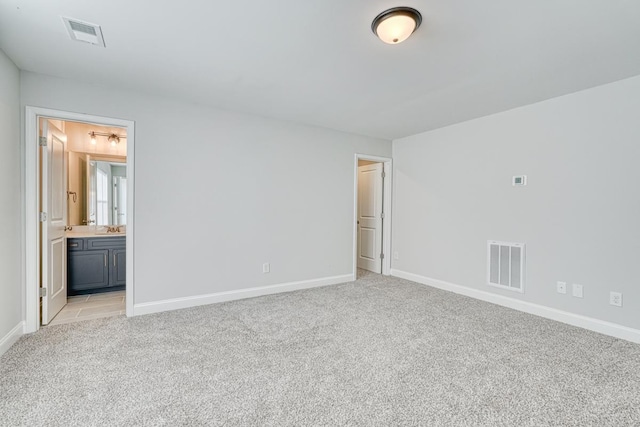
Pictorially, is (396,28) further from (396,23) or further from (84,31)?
(84,31)

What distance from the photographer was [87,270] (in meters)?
3.95

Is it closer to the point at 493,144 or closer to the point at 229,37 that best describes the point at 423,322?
the point at 493,144

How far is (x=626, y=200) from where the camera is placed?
2693mm

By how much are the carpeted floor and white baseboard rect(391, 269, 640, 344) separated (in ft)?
0.39

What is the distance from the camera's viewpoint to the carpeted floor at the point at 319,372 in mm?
1671

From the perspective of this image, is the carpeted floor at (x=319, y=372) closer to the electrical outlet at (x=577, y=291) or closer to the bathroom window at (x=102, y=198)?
the electrical outlet at (x=577, y=291)

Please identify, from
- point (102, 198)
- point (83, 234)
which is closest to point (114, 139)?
point (102, 198)

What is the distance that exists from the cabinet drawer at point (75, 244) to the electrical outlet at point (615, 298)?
599cm

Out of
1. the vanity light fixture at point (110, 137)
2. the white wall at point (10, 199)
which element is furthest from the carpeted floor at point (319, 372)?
the vanity light fixture at point (110, 137)

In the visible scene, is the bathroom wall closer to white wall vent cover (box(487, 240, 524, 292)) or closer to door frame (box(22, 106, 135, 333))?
door frame (box(22, 106, 135, 333))

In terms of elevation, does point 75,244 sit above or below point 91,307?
above

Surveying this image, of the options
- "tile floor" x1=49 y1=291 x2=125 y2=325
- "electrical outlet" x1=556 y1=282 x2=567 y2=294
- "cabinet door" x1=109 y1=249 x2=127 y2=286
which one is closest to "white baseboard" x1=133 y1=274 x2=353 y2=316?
"tile floor" x1=49 y1=291 x2=125 y2=325

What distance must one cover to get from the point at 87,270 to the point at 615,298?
19.6ft

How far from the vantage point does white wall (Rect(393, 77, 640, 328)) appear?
271 centimetres
